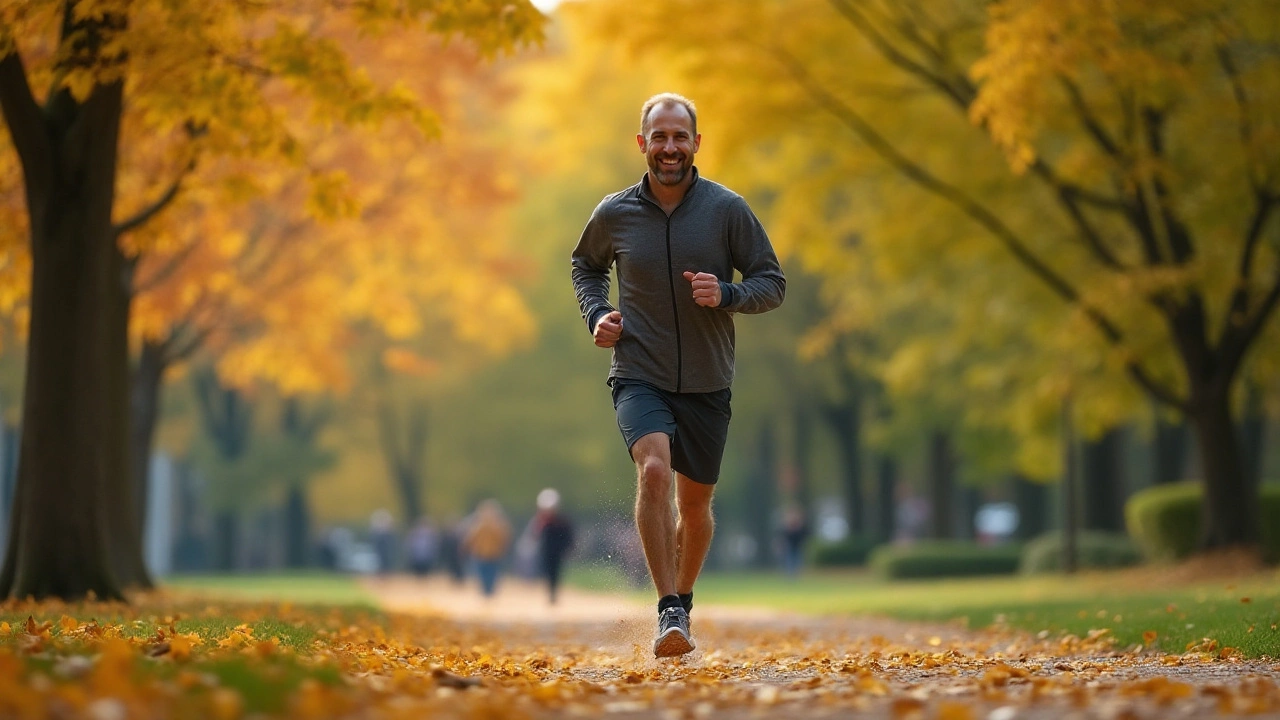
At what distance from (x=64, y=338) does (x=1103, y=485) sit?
817 inches

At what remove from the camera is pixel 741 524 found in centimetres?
6238

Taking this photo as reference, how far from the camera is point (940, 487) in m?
36.0

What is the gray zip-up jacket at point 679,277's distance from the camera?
752 cm

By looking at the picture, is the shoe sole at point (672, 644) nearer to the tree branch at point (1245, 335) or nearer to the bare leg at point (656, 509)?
the bare leg at point (656, 509)

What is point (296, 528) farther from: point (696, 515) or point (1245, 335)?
point (696, 515)

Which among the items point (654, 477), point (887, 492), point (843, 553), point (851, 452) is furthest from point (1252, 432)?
point (654, 477)

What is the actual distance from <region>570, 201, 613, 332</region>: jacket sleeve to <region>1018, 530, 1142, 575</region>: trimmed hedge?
17819mm

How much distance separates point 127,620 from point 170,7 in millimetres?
3609

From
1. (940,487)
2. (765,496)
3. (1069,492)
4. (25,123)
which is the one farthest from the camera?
(765,496)

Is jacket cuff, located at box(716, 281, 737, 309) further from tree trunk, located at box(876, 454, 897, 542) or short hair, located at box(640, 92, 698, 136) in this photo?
tree trunk, located at box(876, 454, 897, 542)

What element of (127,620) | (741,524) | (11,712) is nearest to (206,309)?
(127,620)

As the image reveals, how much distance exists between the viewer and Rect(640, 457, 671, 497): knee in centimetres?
729


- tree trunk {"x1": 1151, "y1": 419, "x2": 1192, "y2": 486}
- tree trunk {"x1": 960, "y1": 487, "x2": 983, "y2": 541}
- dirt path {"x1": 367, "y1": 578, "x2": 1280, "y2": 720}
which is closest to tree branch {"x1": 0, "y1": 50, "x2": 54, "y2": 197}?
dirt path {"x1": 367, "y1": 578, "x2": 1280, "y2": 720}

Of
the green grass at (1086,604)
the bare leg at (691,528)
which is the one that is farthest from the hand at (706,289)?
the green grass at (1086,604)
